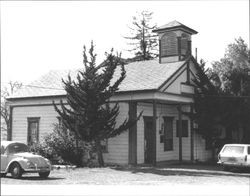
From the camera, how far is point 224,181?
16734 millimetres

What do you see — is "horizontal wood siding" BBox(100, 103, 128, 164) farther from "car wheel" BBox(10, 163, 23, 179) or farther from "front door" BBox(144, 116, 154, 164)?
"car wheel" BBox(10, 163, 23, 179)

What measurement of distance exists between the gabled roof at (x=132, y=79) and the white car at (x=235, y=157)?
5.06 metres

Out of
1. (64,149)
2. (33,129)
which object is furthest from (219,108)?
(33,129)

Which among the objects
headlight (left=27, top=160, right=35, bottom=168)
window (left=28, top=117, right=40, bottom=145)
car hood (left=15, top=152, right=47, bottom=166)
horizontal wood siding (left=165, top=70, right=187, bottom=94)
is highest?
horizontal wood siding (left=165, top=70, right=187, bottom=94)

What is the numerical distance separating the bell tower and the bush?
8441 millimetres

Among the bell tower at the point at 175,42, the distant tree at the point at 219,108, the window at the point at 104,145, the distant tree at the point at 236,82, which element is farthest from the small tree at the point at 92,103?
the distant tree at the point at 236,82

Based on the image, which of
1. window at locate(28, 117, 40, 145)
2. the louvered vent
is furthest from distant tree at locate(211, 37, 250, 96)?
window at locate(28, 117, 40, 145)

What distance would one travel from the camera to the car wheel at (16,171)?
17094 mm

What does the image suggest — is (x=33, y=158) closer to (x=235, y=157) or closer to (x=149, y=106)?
(x=235, y=157)

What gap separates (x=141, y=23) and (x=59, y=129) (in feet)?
133

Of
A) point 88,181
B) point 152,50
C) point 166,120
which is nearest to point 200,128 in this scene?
point 166,120

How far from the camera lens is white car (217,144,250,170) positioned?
69.1ft

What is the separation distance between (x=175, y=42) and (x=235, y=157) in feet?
31.8

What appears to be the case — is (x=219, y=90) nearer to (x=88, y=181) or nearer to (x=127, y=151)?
(x=127, y=151)
